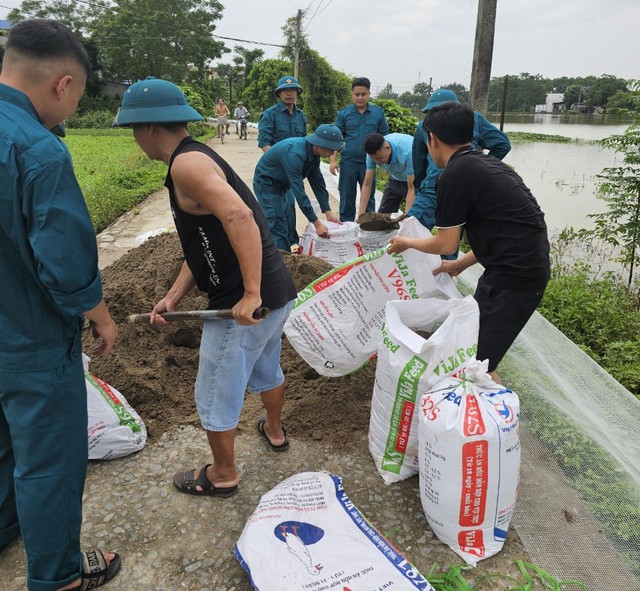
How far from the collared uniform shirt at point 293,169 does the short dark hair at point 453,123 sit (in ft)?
6.56

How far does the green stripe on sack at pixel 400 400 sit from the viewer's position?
1.89 metres

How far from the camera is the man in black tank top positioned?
5.08 feet

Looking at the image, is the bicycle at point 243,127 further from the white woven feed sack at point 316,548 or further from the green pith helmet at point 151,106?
the white woven feed sack at point 316,548

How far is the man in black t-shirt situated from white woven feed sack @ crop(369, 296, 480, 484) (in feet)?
0.76

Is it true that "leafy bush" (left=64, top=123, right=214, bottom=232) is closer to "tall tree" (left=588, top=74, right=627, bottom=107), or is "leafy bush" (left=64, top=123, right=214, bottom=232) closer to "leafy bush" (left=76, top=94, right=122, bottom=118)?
"tall tree" (left=588, top=74, right=627, bottom=107)

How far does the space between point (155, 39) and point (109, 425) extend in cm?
3814

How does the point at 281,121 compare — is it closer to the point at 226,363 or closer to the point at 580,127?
the point at 226,363

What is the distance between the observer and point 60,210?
4.20 ft

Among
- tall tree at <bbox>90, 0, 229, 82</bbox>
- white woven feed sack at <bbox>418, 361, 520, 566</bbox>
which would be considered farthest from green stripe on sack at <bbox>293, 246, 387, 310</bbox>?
tall tree at <bbox>90, 0, 229, 82</bbox>

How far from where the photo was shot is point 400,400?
1.98 m

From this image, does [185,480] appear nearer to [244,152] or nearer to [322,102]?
[244,152]

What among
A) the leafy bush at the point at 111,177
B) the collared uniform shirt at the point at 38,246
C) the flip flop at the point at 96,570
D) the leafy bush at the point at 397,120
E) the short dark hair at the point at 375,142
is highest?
the leafy bush at the point at 397,120

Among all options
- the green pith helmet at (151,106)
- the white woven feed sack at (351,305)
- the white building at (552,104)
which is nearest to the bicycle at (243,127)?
the white woven feed sack at (351,305)

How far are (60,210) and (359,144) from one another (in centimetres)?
497
